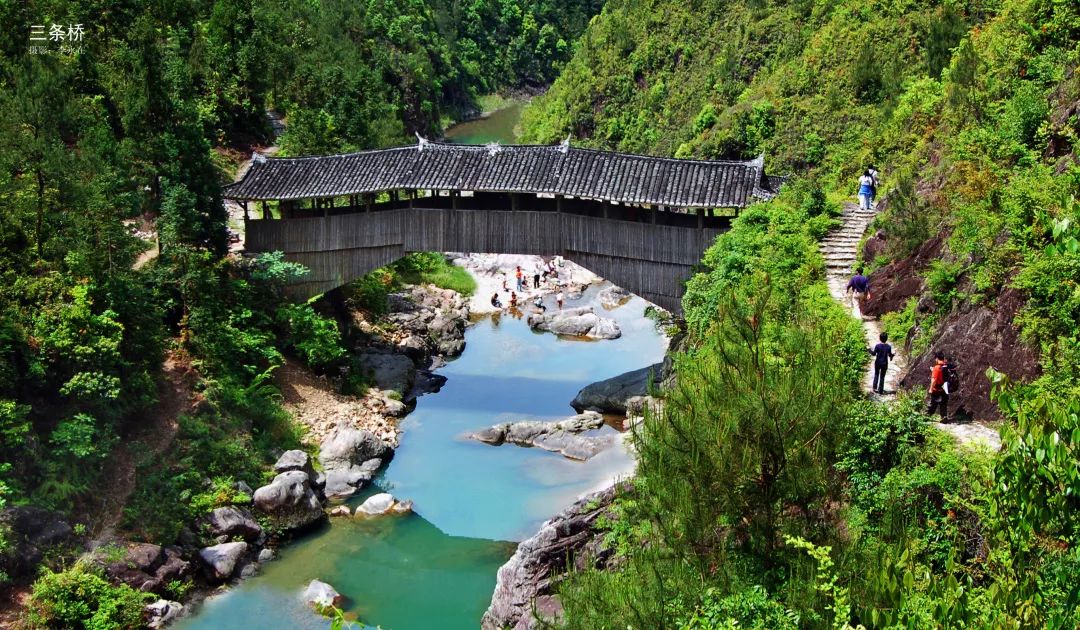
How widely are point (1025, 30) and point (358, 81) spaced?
26.5 metres

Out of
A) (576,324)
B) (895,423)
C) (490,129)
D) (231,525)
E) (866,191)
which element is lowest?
(231,525)

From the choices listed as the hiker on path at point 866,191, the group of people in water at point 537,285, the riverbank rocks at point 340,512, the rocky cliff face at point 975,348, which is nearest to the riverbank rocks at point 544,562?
the rocky cliff face at point 975,348

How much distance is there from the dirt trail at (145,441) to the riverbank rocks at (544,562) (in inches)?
289

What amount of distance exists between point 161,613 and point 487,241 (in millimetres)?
11225

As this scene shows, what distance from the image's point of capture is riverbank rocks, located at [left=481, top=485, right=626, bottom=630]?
1680 centimetres

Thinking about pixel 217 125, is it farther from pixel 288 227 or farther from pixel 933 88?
pixel 933 88

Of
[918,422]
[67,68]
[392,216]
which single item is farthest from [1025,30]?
[67,68]

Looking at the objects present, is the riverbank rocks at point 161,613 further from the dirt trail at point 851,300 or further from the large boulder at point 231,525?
the dirt trail at point 851,300

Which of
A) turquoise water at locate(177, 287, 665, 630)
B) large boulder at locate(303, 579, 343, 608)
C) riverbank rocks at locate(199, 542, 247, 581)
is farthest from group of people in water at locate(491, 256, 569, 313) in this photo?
large boulder at locate(303, 579, 343, 608)

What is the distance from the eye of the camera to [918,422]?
13.1m

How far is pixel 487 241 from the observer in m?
25.6

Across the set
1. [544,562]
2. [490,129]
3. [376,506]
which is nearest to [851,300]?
[544,562]

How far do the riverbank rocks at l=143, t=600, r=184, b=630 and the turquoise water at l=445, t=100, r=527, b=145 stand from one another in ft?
140

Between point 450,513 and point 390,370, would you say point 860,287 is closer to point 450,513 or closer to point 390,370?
point 450,513
